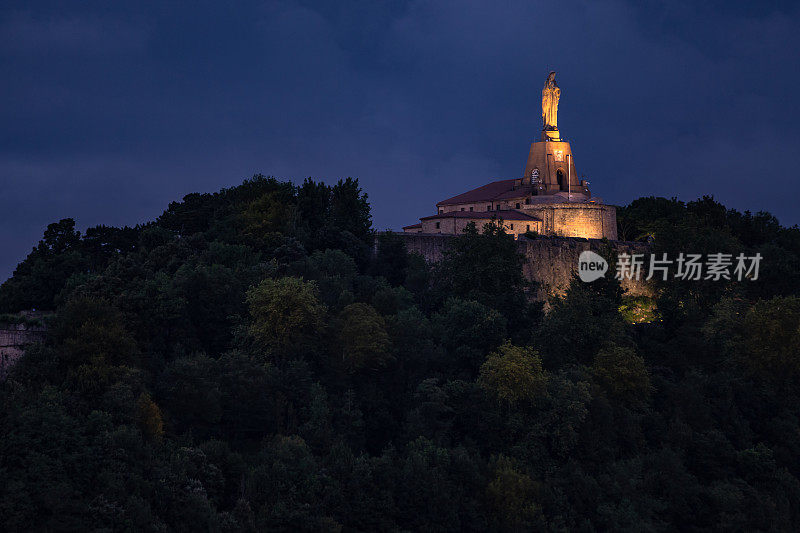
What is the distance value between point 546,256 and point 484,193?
1888cm

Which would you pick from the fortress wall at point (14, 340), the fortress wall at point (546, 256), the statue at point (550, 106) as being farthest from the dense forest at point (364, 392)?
the statue at point (550, 106)

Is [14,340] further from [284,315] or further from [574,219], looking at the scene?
[574,219]

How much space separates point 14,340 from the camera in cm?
3544

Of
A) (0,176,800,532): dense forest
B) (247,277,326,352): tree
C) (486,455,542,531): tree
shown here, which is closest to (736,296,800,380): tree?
(0,176,800,532): dense forest

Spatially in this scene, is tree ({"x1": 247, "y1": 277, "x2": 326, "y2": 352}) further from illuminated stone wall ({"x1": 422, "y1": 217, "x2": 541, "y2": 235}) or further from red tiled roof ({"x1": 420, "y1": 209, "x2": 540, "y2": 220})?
red tiled roof ({"x1": 420, "y1": 209, "x2": 540, "y2": 220})

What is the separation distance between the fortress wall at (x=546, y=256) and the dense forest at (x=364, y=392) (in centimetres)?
249

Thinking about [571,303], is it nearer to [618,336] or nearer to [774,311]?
[618,336]

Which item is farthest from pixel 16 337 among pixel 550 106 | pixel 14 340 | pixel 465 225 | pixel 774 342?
pixel 550 106

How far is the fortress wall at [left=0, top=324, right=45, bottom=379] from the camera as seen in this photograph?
114 ft

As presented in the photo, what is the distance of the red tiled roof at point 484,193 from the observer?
7944 cm

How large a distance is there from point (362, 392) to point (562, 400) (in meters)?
9.84

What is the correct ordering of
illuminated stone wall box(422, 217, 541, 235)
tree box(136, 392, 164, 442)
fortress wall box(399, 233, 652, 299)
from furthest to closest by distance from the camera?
illuminated stone wall box(422, 217, 541, 235) → fortress wall box(399, 233, 652, 299) → tree box(136, 392, 164, 442)

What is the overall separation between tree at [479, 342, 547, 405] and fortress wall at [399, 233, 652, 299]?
54.8ft

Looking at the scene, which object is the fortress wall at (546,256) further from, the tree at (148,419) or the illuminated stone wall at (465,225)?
the tree at (148,419)
